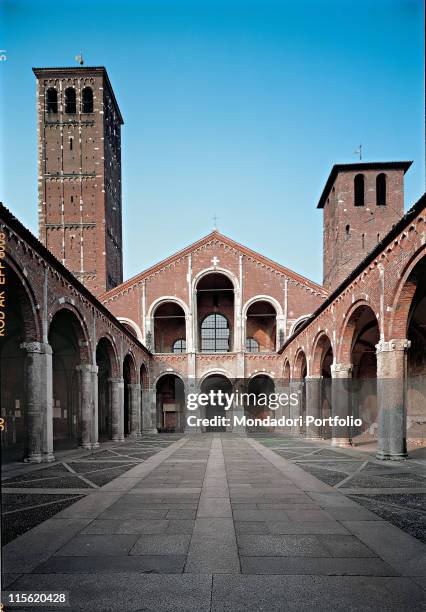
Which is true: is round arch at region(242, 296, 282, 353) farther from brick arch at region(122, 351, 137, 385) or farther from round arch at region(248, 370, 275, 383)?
brick arch at region(122, 351, 137, 385)

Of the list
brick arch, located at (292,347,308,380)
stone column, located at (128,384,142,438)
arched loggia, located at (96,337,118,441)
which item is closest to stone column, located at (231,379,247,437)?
brick arch, located at (292,347,308,380)

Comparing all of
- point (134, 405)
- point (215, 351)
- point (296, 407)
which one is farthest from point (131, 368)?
point (296, 407)

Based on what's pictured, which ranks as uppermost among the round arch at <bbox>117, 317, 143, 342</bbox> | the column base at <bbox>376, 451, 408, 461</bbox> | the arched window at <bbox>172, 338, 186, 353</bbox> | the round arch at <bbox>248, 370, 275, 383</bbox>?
the round arch at <bbox>117, 317, 143, 342</bbox>

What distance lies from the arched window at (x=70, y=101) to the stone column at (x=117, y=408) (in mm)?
28485

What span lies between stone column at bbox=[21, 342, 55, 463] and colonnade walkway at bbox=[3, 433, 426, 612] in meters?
5.32

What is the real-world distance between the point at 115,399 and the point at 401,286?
15.3m

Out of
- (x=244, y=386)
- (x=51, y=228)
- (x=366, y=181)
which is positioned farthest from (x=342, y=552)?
(x=51, y=228)

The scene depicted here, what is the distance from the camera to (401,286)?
12133 millimetres

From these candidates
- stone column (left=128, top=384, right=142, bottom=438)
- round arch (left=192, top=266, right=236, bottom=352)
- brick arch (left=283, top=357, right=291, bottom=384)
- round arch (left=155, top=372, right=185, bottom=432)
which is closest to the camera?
stone column (left=128, top=384, right=142, bottom=438)

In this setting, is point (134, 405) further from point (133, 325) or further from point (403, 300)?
point (403, 300)

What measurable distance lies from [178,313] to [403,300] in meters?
25.1

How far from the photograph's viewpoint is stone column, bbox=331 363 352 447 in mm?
17688

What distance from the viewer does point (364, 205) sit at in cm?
3447

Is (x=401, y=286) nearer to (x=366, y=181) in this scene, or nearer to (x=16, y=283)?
(x=16, y=283)
